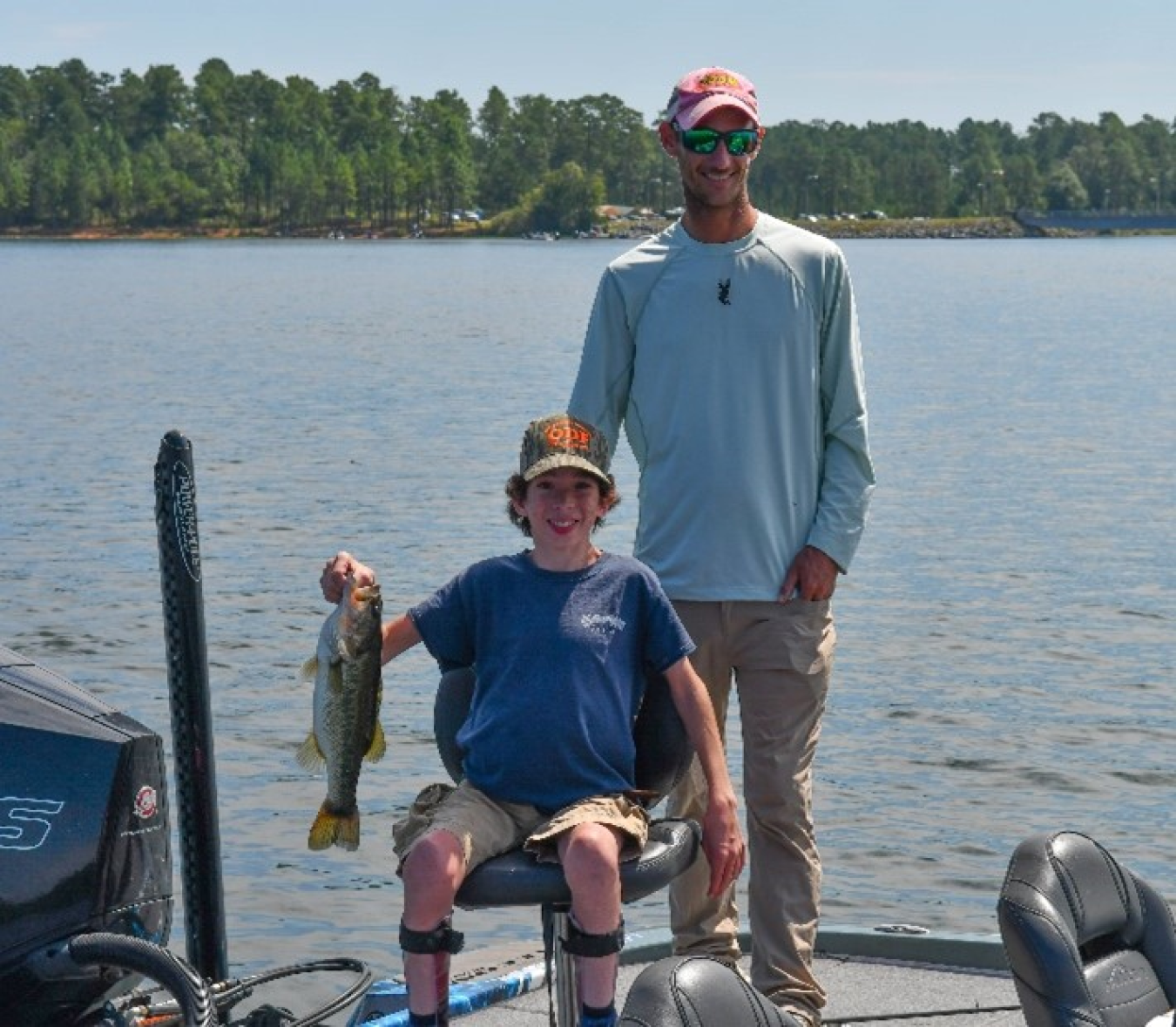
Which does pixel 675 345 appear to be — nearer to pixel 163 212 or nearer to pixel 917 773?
pixel 917 773

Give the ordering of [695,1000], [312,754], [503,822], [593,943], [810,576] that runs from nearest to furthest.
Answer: [695,1000] → [593,943] → [503,822] → [312,754] → [810,576]

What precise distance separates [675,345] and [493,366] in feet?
132

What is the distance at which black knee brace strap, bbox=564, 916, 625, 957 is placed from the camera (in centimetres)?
495

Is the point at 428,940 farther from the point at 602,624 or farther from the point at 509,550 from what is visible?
the point at 509,550

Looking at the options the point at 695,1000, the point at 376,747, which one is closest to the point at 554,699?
the point at 376,747

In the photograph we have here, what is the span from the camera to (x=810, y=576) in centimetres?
586

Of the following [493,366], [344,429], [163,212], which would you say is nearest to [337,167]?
[163,212]

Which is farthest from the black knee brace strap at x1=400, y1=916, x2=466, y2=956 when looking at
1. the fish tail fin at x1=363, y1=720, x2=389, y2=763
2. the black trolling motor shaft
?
the black trolling motor shaft

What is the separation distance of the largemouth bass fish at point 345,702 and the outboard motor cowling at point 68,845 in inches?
21.3

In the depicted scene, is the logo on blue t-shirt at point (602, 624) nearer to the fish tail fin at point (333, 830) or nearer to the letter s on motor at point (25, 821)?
the fish tail fin at point (333, 830)

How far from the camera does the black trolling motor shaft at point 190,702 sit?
23.1 ft

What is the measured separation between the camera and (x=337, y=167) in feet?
630

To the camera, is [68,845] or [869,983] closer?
[68,845]

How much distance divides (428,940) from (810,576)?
1.47 m
